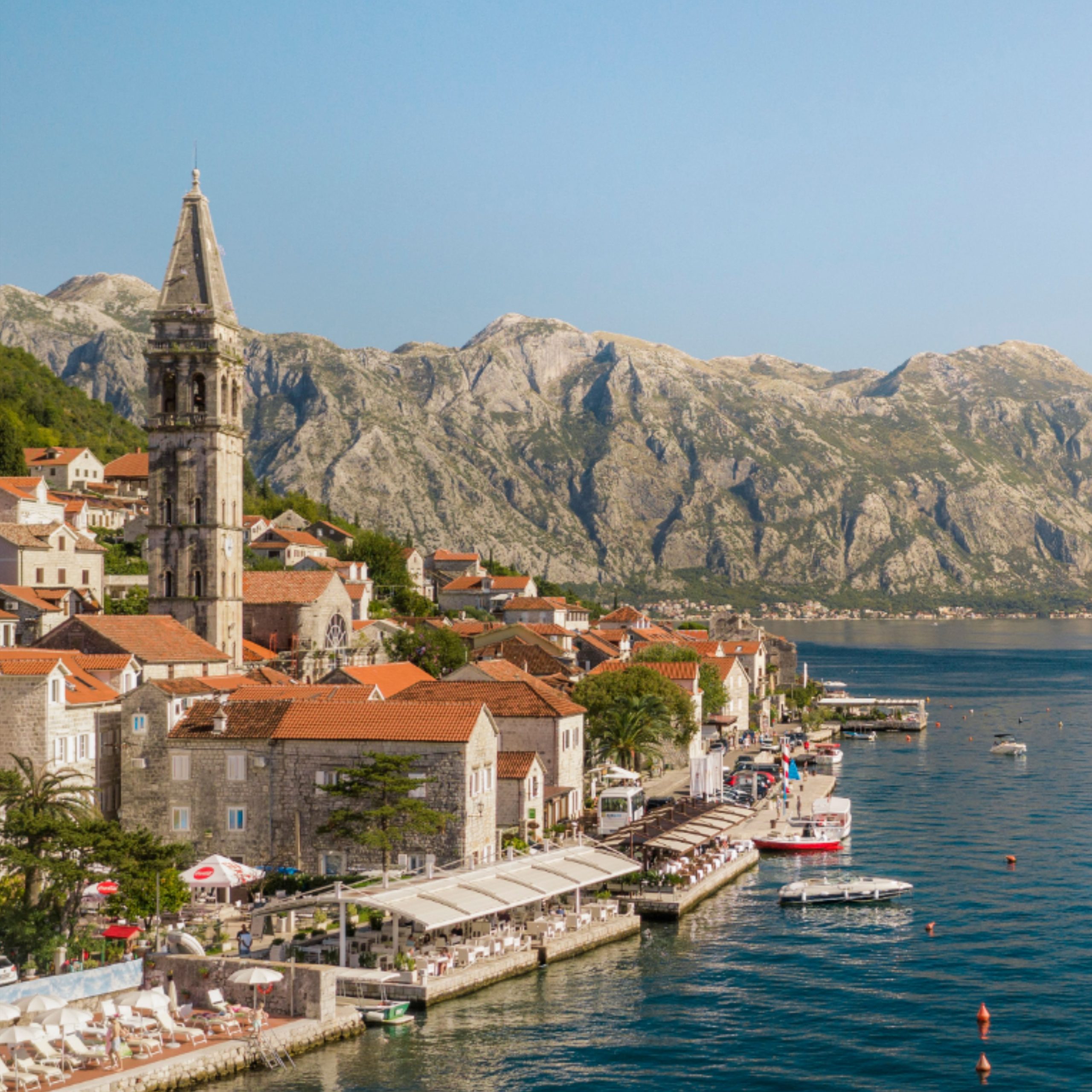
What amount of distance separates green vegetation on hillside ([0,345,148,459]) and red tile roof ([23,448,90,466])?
1.99 m

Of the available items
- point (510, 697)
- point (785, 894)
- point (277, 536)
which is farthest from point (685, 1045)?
point (277, 536)

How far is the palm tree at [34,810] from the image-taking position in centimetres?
4753

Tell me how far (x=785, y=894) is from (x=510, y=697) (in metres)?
19.4

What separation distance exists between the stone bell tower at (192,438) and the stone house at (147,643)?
4.83m

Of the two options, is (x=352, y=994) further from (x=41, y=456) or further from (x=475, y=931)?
(x=41, y=456)

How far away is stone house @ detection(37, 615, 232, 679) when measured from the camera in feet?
232

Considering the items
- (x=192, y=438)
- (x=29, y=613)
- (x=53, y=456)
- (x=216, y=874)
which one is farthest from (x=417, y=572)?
(x=216, y=874)

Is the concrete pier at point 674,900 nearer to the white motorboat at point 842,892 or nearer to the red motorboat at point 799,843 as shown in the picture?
the white motorboat at point 842,892

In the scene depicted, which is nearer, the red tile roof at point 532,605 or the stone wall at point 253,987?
the stone wall at point 253,987

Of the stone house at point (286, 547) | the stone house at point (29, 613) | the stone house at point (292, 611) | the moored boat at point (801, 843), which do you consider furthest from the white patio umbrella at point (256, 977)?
the stone house at point (286, 547)

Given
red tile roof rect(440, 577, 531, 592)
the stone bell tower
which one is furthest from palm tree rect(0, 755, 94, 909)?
red tile roof rect(440, 577, 531, 592)

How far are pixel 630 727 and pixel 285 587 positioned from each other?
26.7 m

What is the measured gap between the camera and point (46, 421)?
17462 centimetres

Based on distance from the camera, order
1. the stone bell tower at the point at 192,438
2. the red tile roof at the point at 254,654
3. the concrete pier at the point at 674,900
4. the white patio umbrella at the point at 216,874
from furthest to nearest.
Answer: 1. the red tile roof at the point at 254,654
2. the stone bell tower at the point at 192,438
3. the concrete pier at the point at 674,900
4. the white patio umbrella at the point at 216,874
